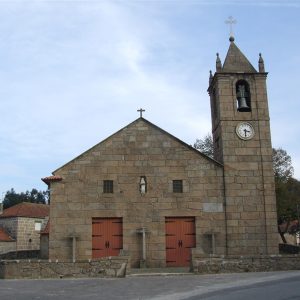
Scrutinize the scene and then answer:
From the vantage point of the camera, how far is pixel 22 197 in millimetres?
96812

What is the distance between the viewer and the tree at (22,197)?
94.1 meters

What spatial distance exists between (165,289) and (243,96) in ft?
43.3

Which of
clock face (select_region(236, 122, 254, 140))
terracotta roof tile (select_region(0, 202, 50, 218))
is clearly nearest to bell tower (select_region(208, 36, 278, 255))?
clock face (select_region(236, 122, 254, 140))

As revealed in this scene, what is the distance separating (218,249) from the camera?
2127 cm

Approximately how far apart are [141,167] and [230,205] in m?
4.67

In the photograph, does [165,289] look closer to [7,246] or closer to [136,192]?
[136,192]

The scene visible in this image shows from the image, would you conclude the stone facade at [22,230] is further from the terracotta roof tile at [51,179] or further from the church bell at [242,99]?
the church bell at [242,99]

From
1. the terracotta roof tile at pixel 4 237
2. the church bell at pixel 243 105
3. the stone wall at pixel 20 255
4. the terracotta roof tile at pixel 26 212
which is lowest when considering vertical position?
the stone wall at pixel 20 255

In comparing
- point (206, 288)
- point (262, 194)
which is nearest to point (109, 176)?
point (262, 194)

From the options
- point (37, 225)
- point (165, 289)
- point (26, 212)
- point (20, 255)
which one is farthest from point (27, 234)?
point (165, 289)

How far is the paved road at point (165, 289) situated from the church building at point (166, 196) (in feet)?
18.5

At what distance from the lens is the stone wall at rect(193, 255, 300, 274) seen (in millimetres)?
17484

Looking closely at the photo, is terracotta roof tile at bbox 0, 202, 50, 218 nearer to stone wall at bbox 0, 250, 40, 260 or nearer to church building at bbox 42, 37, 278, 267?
stone wall at bbox 0, 250, 40, 260

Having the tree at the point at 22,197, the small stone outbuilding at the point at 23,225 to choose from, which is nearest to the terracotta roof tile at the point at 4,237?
the small stone outbuilding at the point at 23,225
